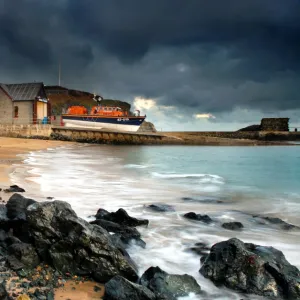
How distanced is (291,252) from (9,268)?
13.9 ft

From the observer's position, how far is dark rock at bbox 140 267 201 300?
3.79 metres

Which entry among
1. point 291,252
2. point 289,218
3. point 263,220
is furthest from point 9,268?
point 289,218

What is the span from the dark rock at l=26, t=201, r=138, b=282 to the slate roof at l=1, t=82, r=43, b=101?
40.5 meters

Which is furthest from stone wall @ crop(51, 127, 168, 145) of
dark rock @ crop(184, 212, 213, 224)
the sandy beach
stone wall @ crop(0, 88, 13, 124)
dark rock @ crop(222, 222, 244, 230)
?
dark rock @ crop(222, 222, 244, 230)

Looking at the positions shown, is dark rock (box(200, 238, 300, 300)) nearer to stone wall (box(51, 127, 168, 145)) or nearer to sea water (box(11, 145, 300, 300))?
sea water (box(11, 145, 300, 300))

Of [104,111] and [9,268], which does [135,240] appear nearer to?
[9,268]

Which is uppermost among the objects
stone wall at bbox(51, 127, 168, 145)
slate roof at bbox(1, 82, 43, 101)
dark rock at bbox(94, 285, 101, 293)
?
slate roof at bbox(1, 82, 43, 101)

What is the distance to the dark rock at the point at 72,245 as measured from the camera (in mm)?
4125

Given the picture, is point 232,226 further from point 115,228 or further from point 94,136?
point 94,136

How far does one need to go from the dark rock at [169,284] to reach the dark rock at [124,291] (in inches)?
9.5

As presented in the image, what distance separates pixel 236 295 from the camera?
4008mm

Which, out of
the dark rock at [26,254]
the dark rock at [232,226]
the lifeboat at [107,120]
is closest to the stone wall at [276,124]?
the lifeboat at [107,120]

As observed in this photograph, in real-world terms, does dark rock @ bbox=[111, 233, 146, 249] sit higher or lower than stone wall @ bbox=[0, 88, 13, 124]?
lower

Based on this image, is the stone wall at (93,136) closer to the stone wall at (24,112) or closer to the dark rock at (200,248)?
the stone wall at (24,112)
